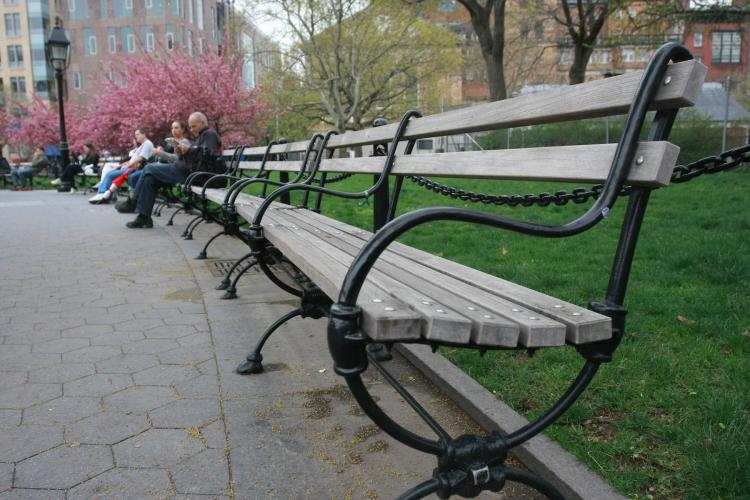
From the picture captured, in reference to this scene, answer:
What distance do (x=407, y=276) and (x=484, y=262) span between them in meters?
3.11

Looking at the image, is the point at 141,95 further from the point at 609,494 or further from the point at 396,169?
the point at 609,494

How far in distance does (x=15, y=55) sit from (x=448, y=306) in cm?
7545

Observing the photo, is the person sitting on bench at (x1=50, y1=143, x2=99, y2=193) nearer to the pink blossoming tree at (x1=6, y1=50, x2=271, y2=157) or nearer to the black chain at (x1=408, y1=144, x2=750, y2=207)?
the pink blossoming tree at (x1=6, y1=50, x2=271, y2=157)

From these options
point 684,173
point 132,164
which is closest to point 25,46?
point 132,164

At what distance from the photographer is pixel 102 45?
58219 millimetres

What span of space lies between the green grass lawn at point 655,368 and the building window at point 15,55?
71.7 meters

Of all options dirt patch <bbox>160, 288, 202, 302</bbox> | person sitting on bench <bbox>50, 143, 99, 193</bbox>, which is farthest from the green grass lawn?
person sitting on bench <bbox>50, 143, 99, 193</bbox>

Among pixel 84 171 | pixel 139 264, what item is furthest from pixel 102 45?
pixel 139 264

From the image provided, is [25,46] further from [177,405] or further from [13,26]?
[177,405]

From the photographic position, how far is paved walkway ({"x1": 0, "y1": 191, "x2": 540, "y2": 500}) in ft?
6.72

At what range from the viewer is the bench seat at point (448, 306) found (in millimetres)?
1397

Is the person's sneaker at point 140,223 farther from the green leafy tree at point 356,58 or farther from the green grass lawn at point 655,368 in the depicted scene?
the green leafy tree at point 356,58

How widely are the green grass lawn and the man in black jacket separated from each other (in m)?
3.14

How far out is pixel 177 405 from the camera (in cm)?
261
